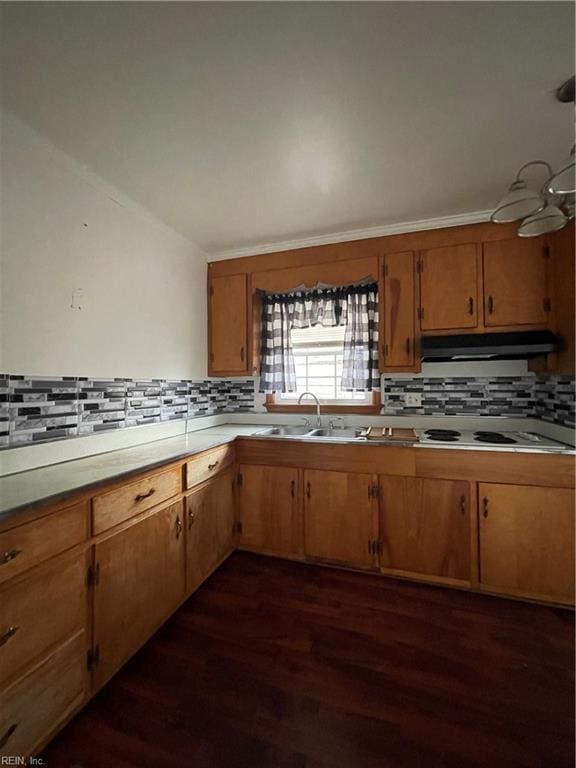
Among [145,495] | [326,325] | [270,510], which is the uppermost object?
[326,325]

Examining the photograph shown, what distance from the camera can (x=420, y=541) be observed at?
1.97 m

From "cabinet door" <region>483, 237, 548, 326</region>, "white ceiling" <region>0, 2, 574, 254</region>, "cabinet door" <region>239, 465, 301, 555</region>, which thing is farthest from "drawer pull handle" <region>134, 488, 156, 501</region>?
"cabinet door" <region>483, 237, 548, 326</region>

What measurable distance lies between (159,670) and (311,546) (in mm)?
1082

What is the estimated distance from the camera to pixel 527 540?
→ 1803 mm

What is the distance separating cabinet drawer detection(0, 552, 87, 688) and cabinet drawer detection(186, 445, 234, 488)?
0.67 m

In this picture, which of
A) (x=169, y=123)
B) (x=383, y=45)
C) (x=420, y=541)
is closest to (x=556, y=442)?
(x=420, y=541)

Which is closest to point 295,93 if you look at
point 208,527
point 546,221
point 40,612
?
point 546,221

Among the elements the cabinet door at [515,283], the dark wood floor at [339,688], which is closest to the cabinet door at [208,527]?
the dark wood floor at [339,688]

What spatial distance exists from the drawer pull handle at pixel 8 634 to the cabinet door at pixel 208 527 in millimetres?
855

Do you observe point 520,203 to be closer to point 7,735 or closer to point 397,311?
point 397,311

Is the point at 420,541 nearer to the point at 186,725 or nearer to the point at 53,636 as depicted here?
the point at 186,725

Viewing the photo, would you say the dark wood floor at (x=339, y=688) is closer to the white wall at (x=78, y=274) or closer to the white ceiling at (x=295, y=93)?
the white wall at (x=78, y=274)

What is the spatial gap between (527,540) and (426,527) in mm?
531

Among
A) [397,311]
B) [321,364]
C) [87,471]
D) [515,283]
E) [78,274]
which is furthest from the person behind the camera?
[321,364]
